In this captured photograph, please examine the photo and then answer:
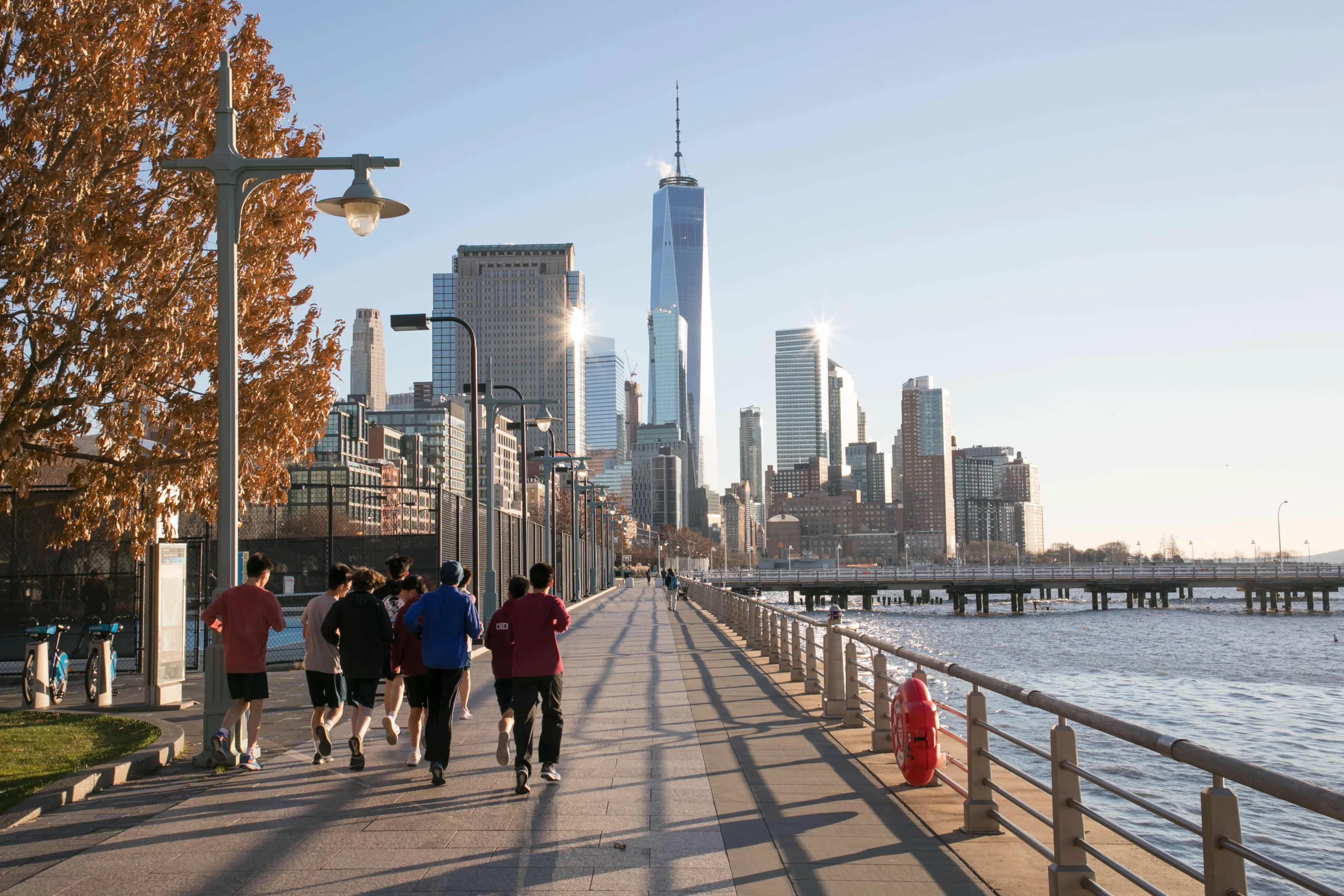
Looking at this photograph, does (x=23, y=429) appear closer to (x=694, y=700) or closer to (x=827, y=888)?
(x=694, y=700)

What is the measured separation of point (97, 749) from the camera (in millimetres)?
11016

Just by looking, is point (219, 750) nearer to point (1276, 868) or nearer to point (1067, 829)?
point (1067, 829)

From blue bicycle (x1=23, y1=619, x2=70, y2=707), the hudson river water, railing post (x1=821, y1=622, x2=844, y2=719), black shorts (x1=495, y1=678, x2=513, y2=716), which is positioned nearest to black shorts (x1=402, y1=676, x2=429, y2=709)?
black shorts (x1=495, y1=678, x2=513, y2=716)

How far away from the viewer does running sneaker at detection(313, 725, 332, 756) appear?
10289 millimetres

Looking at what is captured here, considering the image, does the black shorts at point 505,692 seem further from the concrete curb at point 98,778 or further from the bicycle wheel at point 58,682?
the bicycle wheel at point 58,682

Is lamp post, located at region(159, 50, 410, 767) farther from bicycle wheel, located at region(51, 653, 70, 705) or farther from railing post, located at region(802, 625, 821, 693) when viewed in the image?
railing post, located at region(802, 625, 821, 693)

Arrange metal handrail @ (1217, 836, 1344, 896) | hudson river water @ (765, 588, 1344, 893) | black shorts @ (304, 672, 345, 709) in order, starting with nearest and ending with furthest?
metal handrail @ (1217, 836, 1344, 896) → black shorts @ (304, 672, 345, 709) → hudson river water @ (765, 588, 1344, 893)

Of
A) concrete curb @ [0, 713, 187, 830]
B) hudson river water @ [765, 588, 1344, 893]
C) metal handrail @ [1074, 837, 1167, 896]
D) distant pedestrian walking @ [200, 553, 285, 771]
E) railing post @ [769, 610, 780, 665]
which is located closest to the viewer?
metal handrail @ [1074, 837, 1167, 896]

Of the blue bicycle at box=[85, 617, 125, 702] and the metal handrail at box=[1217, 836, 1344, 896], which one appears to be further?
the blue bicycle at box=[85, 617, 125, 702]

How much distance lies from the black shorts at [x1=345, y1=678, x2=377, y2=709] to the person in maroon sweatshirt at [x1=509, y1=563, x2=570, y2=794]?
1.60 meters

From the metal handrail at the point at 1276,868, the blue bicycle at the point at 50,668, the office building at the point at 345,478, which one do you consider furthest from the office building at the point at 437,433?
the metal handrail at the point at 1276,868

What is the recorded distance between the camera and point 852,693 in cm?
1260

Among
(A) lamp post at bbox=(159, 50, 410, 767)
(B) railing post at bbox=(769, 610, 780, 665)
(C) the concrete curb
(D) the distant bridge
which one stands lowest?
(D) the distant bridge

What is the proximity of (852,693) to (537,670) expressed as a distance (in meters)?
4.55
